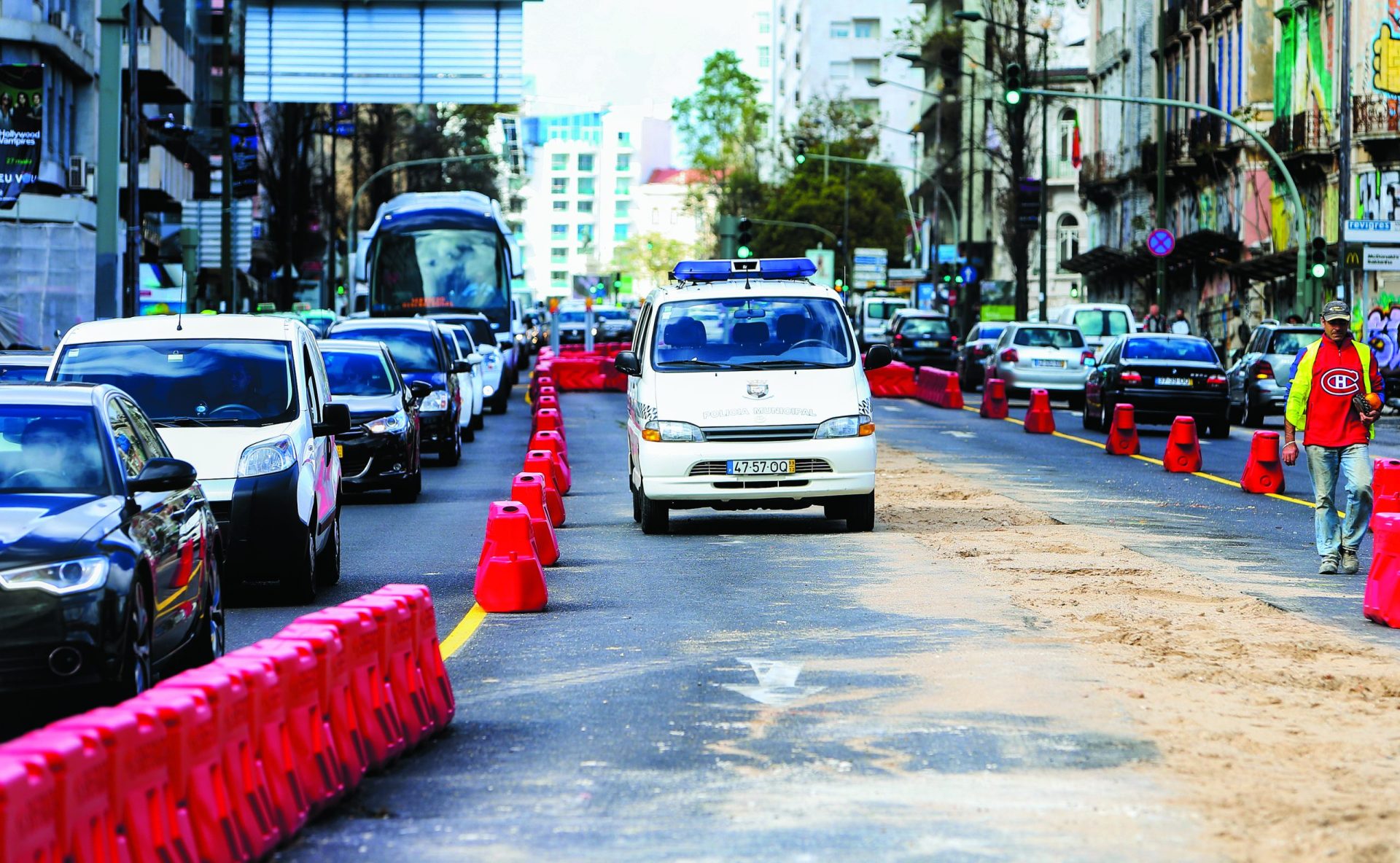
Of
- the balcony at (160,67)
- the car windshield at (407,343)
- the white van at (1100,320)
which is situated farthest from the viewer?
the balcony at (160,67)

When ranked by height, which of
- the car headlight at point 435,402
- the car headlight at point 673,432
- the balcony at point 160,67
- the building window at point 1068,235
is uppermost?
the balcony at point 160,67

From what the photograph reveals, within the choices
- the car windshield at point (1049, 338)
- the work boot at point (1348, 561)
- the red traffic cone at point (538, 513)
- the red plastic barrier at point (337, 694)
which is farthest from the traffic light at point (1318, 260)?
the red plastic barrier at point (337, 694)

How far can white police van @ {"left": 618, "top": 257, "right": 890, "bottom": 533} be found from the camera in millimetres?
17672

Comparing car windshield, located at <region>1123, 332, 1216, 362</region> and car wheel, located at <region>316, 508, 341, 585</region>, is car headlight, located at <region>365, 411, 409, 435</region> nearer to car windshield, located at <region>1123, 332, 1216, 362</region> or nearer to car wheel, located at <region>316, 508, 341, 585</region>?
car wheel, located at <region>316, 508, 341, 585</region>

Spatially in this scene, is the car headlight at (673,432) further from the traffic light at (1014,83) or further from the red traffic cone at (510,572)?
the traffic light at (1014,83)

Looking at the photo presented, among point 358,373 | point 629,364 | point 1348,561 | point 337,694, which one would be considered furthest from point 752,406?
point 337,694

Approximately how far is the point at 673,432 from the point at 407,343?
39.3ft

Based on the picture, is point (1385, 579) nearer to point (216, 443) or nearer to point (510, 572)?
point (510, 572)

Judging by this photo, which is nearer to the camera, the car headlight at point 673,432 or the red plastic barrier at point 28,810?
the red plastic barrier at point 28,810

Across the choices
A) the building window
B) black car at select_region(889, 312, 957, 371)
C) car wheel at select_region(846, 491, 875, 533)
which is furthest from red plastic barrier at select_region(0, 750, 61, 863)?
the building window

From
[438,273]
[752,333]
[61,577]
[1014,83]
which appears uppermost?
[1014,83]

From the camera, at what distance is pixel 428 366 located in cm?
2855

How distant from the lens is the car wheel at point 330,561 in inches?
562

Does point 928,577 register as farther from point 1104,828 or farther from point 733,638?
point 1104,828
